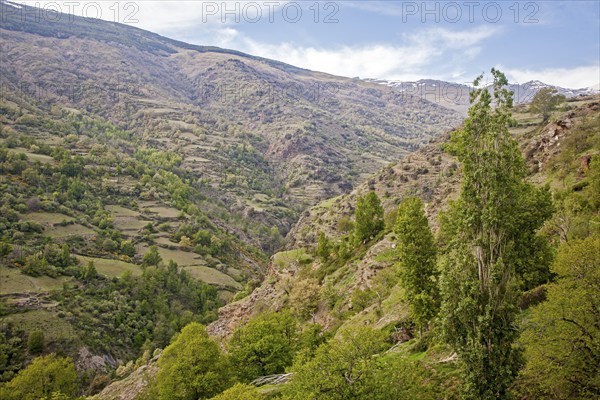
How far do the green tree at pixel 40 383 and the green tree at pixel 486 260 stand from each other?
227 feet

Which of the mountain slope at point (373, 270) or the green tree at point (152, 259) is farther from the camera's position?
the green tree at point (152, 259)

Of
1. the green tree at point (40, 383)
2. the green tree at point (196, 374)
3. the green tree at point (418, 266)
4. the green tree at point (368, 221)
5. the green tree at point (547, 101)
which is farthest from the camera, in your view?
the green tree at point (547, 101)

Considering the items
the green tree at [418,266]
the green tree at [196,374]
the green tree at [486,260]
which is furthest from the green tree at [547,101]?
the green tree at [196,374]

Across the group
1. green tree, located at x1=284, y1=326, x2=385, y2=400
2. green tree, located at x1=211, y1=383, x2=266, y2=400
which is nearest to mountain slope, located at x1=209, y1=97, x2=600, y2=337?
green tree, located at x1=284, y1=326, x2=385, y2=400

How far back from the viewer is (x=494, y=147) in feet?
69.3

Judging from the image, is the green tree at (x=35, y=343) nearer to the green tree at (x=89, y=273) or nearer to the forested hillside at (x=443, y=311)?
the forested hillside at (x=443, y=311)

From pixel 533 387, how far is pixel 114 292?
139 m

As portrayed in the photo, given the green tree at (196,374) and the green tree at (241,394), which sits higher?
the green tree at (241,394)

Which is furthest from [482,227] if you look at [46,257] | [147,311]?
[46,257]

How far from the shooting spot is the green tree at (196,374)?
157ft

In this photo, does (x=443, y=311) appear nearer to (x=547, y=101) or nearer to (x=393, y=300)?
(x=393, y=300)

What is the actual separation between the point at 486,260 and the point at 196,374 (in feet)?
134

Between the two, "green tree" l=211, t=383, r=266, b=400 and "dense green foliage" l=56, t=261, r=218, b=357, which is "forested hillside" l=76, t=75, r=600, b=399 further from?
"dense green foliage" l=56, t=261, r=218, b=357

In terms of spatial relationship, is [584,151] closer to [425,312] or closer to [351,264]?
[351,264]
